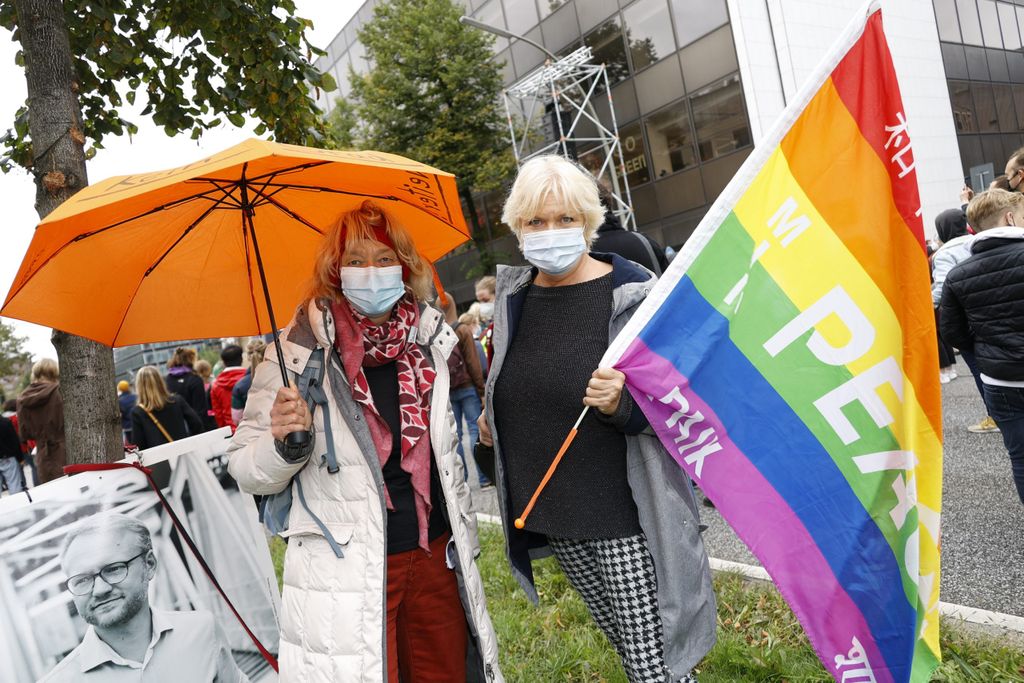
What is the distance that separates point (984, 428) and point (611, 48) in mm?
14675

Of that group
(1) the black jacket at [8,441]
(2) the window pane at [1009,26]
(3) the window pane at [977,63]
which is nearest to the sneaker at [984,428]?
(1) the black jacket at [8,441]

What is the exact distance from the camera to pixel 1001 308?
3.72 m

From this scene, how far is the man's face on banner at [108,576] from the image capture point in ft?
8.37

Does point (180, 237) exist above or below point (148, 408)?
above

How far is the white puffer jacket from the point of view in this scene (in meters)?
2.25

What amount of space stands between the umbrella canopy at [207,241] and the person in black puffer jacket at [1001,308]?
8.87 feet

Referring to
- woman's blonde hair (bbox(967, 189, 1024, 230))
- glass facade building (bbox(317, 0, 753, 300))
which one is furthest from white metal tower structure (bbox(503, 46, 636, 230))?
woman's blonde hair (bbox(967, 189, 1024, 230))

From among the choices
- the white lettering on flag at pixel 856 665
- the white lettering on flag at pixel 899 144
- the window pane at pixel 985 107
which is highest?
the window pane at pixel 985 107

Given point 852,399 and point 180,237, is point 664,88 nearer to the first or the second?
point 180,237

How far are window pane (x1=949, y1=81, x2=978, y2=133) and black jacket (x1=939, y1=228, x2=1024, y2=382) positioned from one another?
17285mm

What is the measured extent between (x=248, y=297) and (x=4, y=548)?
48.1 inches

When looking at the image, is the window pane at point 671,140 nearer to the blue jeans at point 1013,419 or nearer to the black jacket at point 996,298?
the black jacket at point 996,298

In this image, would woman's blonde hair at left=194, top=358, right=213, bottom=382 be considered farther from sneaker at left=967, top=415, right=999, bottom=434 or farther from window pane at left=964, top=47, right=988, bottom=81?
window pane at left=964, top=47, right=988, bottom=81

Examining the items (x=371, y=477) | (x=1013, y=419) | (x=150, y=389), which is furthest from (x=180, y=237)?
(x=150, y=389)
